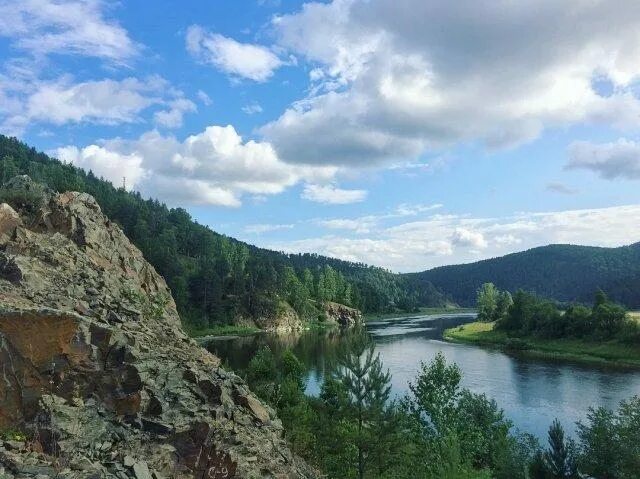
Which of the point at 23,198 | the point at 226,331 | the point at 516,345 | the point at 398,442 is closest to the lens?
the point at 398,442

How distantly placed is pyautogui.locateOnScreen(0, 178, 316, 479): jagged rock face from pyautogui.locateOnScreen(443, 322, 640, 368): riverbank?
90.8 metres

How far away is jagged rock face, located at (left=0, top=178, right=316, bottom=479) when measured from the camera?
66.7 ft

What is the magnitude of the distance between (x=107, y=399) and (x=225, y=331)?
15324cm

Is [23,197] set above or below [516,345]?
above

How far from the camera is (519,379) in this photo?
8162cm

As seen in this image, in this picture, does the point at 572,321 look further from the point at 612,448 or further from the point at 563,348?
the point at 612,448

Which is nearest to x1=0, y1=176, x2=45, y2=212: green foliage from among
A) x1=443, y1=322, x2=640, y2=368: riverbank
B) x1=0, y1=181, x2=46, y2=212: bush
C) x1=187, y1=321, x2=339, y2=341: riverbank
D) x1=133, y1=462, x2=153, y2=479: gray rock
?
x1=0, y1=181, x2=46, y2=212: bush

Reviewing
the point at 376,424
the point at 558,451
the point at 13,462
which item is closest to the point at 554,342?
the point at 558,451

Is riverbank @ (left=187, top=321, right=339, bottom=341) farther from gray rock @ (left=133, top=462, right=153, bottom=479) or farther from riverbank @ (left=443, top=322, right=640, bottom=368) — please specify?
gray rock @ (left=133, top=462, right=153, bottom=479)

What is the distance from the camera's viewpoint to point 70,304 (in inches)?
1126

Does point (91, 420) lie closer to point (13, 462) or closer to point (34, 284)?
point (13, 462)

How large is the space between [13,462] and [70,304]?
39.7 ft

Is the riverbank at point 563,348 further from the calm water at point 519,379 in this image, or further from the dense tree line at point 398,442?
the dense tree line at point 398,442

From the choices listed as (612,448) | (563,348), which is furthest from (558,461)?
(563,348)
